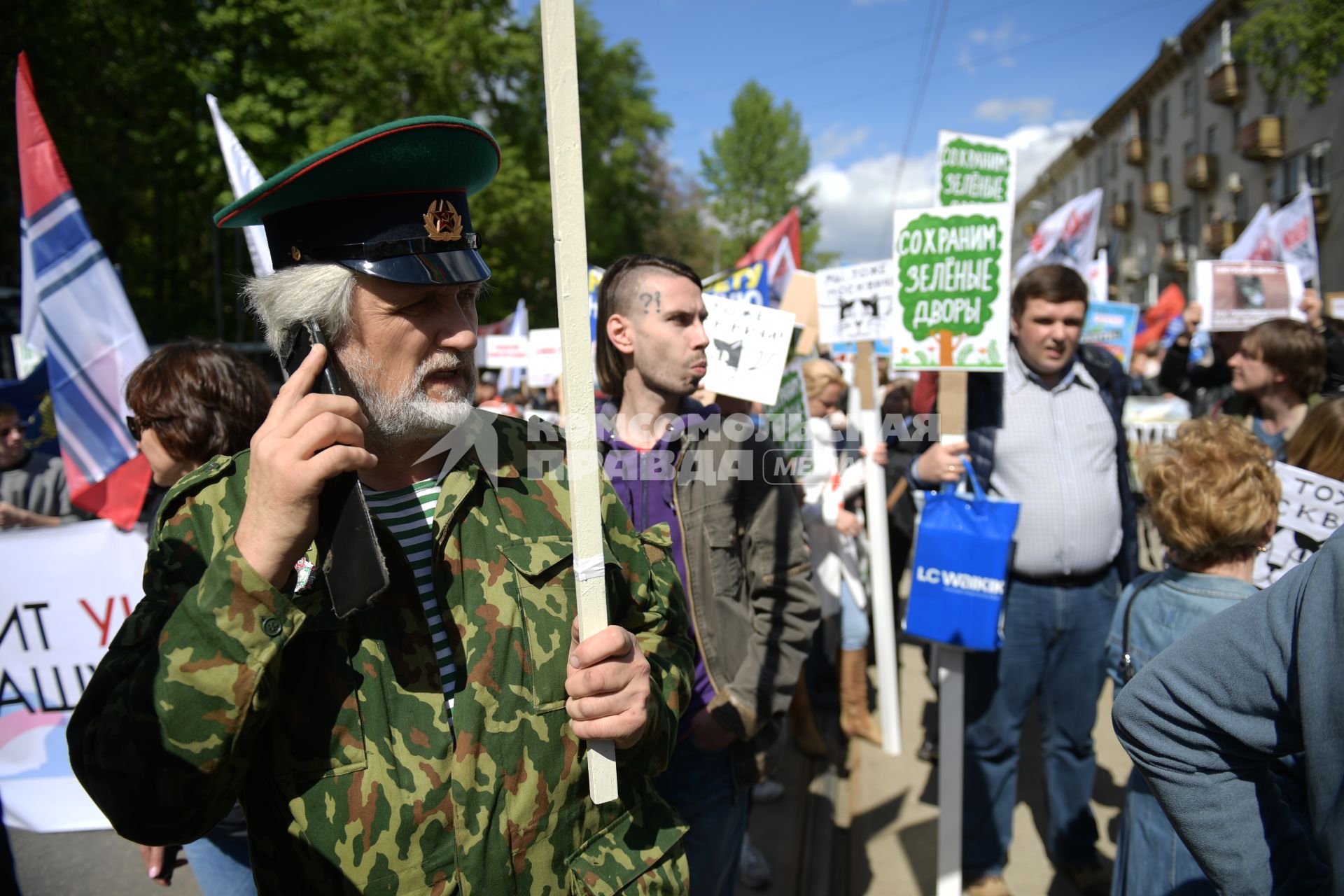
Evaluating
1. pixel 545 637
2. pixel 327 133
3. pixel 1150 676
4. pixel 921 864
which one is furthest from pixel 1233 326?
pixel 327 133

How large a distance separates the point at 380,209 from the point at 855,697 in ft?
13.2

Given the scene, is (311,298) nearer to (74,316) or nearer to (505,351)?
(74,316)

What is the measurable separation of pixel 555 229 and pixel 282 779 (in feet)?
2.96

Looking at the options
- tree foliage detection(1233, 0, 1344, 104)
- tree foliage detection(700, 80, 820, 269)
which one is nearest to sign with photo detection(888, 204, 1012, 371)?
tree foliage detection(1233, 0, 1344, 104)

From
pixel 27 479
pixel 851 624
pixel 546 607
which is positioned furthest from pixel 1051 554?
pixel 27 479

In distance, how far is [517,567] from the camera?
4.63 ft

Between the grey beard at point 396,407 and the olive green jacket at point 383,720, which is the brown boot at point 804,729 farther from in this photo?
the grey beard at point 396,407

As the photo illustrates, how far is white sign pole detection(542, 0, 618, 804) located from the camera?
1.01 m

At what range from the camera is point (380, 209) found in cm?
138

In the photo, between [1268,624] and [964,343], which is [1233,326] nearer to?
[964,343]

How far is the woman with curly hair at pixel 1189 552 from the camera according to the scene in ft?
6.53

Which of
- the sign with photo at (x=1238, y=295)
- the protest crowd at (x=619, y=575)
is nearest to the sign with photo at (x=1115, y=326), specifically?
the sign with photo at (x=1238, y=295)

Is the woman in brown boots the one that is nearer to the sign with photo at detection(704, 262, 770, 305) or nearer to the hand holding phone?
the sign with photo at detection(704, 262, 770, 305)

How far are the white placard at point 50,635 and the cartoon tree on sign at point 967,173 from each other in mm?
3213
